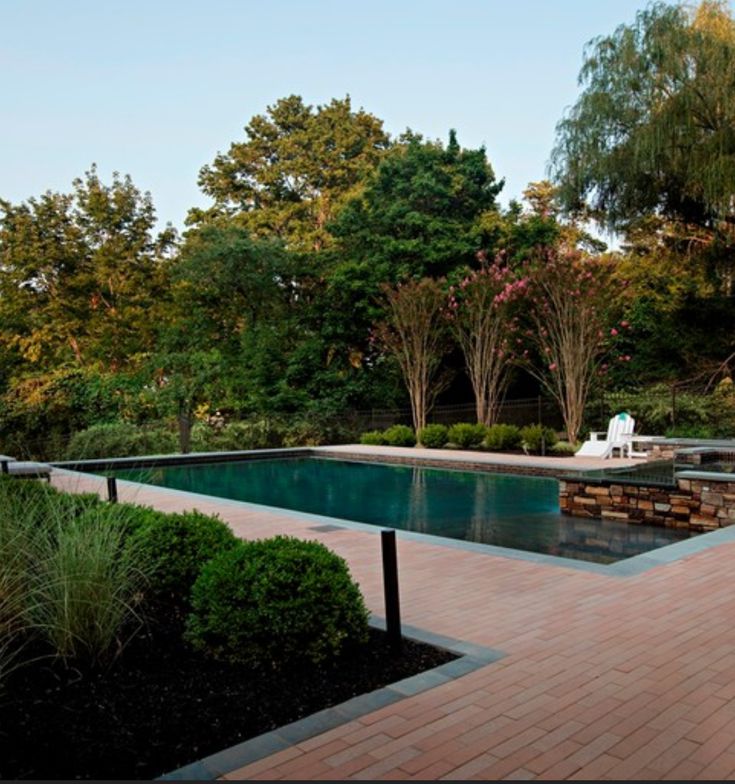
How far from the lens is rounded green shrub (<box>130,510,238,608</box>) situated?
4.12 m

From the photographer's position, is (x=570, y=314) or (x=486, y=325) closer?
(x=570, y=314)

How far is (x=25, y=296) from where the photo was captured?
2208cm

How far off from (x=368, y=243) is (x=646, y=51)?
8.37 meters

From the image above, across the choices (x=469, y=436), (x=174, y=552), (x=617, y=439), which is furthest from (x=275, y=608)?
(x=469, y=436)

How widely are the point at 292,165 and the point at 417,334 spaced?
13.0 m

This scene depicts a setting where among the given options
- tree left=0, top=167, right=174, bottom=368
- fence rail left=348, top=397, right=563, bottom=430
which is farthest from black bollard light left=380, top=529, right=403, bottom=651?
tree left=0, top=167, right=174, bottom=368

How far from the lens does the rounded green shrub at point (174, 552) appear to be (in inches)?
162

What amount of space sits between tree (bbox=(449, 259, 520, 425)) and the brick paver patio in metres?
10.9

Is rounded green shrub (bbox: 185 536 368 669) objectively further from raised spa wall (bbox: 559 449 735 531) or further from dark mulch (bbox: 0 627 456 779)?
raised spa wall (bbox: 559 449 735 531)

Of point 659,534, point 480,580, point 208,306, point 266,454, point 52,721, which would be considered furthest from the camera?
point 208,306

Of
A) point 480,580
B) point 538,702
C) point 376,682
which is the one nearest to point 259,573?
point 376,682

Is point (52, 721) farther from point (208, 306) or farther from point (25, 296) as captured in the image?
point (25, 296)

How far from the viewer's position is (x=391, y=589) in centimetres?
354

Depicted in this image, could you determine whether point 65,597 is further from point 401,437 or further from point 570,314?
point 401,437
